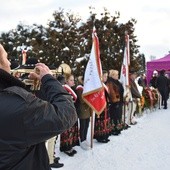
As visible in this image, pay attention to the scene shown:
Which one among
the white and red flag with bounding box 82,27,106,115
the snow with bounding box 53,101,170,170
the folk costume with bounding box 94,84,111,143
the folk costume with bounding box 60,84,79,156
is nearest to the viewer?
the snow with bounding box 53,101,170,170

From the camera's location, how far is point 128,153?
6.86 meters

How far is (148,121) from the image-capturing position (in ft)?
37.9

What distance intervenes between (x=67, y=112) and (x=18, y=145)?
10.3 inches

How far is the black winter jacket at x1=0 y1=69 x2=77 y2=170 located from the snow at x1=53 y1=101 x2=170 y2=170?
429 cm

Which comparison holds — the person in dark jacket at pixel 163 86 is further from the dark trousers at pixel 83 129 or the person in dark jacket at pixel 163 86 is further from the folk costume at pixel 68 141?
the folk costume at pixel 68 141

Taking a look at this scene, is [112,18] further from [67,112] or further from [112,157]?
[67,112]

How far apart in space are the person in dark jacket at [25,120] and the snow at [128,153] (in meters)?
4.28

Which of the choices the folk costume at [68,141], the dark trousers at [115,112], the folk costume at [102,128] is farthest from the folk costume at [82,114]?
the dark trousers at [115,112]

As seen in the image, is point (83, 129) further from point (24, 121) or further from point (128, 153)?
point (24, 121)

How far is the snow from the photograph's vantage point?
590cm

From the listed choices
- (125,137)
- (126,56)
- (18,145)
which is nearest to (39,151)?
(18,145)

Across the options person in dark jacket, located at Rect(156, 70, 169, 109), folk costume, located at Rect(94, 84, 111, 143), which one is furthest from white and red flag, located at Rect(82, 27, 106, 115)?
person in dark jacket, located at Rect(156, 70, 169, 109)

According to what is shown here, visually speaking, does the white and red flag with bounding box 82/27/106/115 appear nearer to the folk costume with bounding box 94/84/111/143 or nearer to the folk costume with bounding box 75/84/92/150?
the folk costume with bounding box 75/84/92/150

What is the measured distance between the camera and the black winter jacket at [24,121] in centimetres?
144
